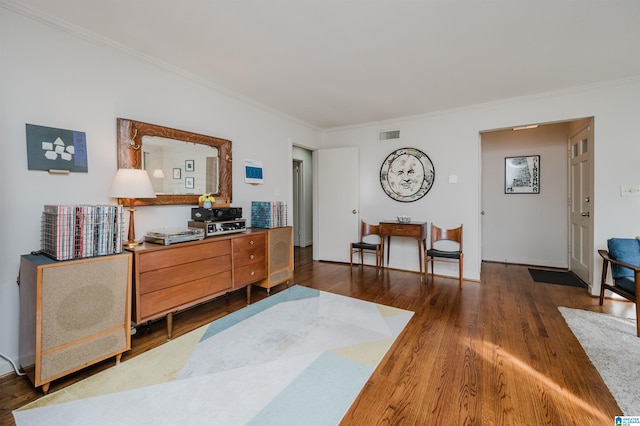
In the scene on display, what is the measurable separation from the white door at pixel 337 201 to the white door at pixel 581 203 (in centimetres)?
309

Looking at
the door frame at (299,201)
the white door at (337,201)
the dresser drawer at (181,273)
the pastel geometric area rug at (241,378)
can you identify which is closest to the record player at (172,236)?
the dresser drawer at (181,273)

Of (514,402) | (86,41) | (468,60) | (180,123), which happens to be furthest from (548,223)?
(86,41)

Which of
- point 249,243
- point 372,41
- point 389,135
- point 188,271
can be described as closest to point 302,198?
point 389,135

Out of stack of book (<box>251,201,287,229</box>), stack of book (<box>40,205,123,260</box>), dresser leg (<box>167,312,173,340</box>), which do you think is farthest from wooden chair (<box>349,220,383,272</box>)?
stack of book (<box>40,205,123,260</box>)

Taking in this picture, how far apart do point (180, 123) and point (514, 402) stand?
353cm

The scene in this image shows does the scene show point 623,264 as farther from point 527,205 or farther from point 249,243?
point 249,243

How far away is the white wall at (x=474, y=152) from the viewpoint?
3111mm

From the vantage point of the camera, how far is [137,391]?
167 centimetres

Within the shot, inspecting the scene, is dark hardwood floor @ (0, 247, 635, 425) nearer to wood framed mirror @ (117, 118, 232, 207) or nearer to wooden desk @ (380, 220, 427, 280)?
wooden desk @ (380, 220, 427, 280)

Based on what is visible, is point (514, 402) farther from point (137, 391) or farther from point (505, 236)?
point (505, 236)

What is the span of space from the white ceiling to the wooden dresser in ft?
5.67

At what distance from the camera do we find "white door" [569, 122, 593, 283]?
3455 millimetres

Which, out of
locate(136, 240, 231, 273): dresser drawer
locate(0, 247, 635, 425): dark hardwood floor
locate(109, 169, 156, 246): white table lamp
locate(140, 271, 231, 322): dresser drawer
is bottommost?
locate(0, 247, 635, 425): dark hardwood floor

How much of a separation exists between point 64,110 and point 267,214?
201 cm
